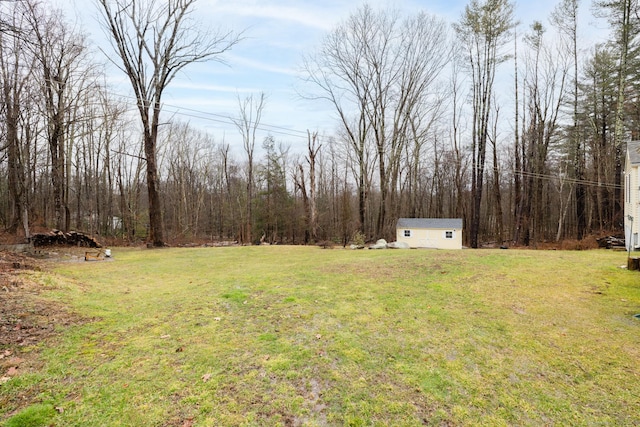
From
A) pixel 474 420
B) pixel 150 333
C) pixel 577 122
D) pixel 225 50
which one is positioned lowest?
pixel 474 420

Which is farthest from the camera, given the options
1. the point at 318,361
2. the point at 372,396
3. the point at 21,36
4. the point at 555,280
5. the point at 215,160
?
the point at 215,160

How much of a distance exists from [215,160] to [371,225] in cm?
1712

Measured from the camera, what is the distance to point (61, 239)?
10.8 metres

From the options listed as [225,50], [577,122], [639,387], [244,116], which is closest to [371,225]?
[244,116]

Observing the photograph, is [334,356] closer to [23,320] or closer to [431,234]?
[23,320]

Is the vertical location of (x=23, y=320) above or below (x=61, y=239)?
below

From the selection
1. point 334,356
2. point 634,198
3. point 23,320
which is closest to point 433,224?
point 634,198

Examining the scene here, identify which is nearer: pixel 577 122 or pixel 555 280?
pixel 555 280

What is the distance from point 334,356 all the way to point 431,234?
619 inches

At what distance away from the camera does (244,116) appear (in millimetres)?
23344

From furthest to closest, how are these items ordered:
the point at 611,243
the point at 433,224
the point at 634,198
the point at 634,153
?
the point at 433,224
the point at 611,243
the point at 634,153
the point at 634,198

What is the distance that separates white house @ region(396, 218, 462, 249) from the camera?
17422mm

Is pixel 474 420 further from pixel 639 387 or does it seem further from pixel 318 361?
pixel 639 387

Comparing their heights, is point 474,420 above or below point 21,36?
below
